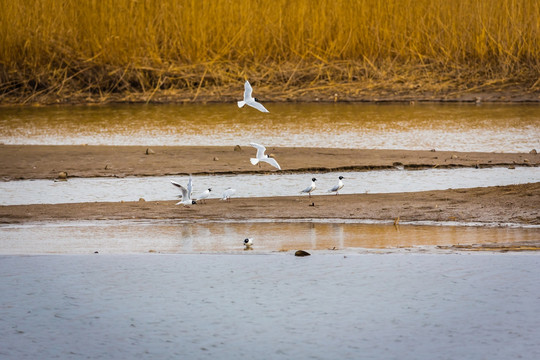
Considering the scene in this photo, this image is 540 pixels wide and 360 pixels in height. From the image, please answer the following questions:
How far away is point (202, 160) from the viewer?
1008 cm

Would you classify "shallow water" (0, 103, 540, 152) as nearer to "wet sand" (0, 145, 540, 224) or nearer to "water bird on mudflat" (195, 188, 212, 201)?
"wet sand" (0, 145, 540, 224)

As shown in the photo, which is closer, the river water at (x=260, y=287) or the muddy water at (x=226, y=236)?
the river water at (x=260, y=287)

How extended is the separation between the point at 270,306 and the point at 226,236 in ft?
5.91

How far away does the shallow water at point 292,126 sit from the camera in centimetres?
1177

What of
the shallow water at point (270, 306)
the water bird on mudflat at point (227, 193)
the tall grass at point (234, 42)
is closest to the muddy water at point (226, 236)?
the shallow water at point (270, 306)

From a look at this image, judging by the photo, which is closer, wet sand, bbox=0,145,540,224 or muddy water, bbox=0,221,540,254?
muddy water, bbox=0,221,540,254

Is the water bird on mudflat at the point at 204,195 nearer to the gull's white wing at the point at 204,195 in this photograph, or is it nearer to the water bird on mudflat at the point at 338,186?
the gull's white wing at the point at 204,195

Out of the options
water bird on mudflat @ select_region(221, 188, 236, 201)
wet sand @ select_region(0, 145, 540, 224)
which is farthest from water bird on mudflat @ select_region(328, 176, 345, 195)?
water bird on mudflat @ select_region(221, 188, 236, 201)

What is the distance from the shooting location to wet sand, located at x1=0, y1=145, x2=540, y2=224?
23.2ft

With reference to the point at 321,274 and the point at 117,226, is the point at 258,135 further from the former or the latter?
the point at 321,274

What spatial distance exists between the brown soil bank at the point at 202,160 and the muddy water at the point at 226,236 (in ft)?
8.42

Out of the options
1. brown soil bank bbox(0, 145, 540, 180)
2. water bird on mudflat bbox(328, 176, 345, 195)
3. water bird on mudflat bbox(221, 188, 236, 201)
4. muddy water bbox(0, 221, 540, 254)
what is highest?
brown soil bank bbox(0, 145, 540, 180)

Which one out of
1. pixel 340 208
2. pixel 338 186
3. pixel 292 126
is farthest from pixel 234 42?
pixel 340 208

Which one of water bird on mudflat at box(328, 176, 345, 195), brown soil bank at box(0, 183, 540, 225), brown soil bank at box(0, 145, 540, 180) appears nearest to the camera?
brown soil bank at box(0, 183, 540, 225)
